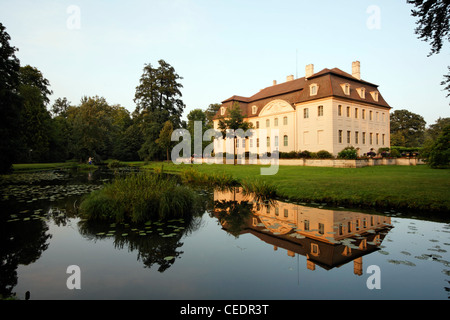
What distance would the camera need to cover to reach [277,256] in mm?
4289

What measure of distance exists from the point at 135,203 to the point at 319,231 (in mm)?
4548

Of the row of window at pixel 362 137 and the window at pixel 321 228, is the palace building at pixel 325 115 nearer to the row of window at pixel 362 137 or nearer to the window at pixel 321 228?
the row of window at pixel 362 137

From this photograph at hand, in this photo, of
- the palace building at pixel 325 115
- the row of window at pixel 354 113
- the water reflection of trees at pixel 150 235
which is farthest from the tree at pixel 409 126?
the water reflection of trees at pixel 150 235

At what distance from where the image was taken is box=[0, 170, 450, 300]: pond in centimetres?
317

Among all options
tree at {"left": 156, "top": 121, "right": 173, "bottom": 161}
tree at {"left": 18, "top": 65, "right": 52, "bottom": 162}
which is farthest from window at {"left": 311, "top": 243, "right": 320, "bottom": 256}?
tree at {"left": 18, "top": 65, "right": 52, "bottom": 162}

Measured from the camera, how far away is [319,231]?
5.52 metres

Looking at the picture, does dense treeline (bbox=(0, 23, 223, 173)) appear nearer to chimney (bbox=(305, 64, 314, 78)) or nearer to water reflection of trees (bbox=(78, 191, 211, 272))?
chimney (bbox=(305, 64, 314, 78))

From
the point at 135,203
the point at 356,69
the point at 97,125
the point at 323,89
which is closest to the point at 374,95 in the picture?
the point at 356,69

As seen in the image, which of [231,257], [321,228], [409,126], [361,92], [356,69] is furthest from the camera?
[409,126]

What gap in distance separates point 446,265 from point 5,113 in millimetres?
21691

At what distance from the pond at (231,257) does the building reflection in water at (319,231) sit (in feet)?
0.08

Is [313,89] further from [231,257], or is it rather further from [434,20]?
[231,257]
